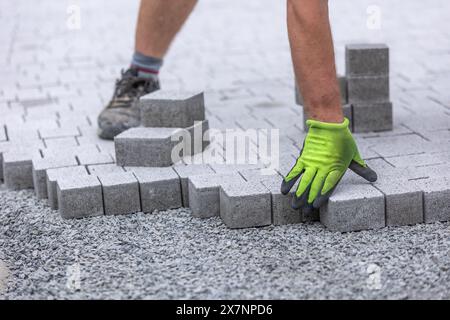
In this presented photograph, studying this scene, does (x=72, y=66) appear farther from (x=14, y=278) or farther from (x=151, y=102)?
(x=14, y=278)

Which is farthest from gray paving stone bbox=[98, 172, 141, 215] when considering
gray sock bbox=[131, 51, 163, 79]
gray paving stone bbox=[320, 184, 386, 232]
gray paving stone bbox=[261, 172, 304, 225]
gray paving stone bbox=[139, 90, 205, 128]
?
gray sock bbox=[131, 51, 163, 79]

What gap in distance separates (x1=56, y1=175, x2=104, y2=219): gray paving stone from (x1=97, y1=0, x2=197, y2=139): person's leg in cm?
75

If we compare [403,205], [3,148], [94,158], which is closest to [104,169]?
[94,158]

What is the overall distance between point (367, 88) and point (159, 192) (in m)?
1.23

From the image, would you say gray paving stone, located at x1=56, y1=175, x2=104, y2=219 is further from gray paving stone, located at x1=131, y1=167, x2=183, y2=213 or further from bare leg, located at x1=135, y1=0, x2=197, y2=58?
bare leg, located at x1=135, y1=0, x2=197, y2=58

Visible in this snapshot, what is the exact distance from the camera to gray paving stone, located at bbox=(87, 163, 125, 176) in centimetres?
364

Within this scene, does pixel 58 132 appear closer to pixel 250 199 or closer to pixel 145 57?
pixel 145 57

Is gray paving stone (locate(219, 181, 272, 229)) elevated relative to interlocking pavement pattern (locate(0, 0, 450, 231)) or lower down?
lower down

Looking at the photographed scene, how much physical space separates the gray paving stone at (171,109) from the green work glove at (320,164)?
0.73 m

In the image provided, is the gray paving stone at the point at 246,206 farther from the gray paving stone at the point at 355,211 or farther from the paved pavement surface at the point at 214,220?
the gray paving stone at the point at 355,211

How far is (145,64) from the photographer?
14.2 feet

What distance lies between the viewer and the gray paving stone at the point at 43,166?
3652 millimetres

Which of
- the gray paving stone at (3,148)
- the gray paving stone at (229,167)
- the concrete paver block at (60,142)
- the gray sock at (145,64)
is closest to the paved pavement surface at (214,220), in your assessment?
the concrete paver block at (60,142)
